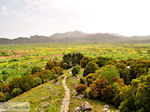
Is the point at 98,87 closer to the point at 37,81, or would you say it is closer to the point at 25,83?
the point at 25,83

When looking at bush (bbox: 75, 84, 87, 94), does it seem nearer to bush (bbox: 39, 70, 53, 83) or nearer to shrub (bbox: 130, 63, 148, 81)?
shrub (bbox: 130, 63, 148, 81)

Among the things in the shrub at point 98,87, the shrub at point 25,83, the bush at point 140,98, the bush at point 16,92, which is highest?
the bush at point 140,98

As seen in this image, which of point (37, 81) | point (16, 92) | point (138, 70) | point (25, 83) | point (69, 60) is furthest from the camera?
point (69, 60)

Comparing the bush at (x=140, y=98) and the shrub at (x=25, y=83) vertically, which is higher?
the bush at (x=140, y=98)

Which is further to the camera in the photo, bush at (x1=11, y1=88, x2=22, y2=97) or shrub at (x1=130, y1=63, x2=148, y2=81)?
bush at (x1=11, y1=88, x2=22, y2=97)

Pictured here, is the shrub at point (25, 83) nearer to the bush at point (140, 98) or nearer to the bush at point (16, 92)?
the bush at point (16, 92)

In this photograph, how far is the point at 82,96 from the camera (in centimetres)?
3594

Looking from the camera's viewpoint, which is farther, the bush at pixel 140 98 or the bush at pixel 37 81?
the bush at pixel 37 81

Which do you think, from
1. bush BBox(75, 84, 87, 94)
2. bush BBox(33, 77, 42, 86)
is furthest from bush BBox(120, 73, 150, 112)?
bush BBox(33, 77, 42, 86)


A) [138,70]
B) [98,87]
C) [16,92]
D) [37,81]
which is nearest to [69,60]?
[37,81]

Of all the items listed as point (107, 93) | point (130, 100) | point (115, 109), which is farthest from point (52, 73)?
point (130, 100)

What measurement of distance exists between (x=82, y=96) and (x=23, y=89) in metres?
23.9

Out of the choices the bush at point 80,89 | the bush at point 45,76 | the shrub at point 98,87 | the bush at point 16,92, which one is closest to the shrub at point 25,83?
the bush at point 16,92

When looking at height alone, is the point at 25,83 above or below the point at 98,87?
below
